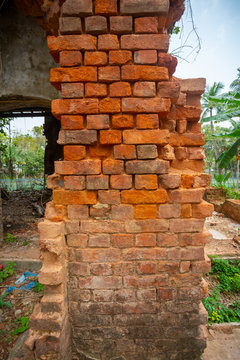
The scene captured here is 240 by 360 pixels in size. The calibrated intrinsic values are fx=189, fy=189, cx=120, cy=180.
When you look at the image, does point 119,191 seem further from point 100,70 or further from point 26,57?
point 26,57

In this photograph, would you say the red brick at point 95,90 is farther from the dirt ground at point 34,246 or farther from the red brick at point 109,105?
the dirt ground at point 34,246

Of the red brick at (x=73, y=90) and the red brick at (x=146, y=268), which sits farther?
the red brick at (x=146, y=268)

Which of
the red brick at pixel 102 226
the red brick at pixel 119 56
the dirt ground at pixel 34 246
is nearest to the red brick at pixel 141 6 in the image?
the red brick at pixel 119 56

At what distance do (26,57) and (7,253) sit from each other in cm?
409

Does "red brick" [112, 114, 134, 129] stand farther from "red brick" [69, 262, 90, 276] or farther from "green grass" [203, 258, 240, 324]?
"green grass" [203, 258, 240, 324]

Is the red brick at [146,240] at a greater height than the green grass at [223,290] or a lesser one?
greater

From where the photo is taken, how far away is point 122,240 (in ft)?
4.95

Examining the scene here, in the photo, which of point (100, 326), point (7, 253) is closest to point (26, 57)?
point (7, 253)

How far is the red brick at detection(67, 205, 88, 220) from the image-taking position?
1.48m

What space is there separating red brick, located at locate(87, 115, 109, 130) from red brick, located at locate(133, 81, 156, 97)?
289 millimetres

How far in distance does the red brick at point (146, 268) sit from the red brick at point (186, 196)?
56 cm

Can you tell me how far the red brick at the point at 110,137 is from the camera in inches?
55.8

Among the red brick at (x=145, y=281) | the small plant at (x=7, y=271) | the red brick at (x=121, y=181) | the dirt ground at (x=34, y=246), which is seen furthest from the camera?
the small plant at (x=7, y=271)

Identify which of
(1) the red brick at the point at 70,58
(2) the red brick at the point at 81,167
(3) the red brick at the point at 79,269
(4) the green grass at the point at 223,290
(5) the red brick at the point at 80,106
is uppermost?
(1) the red brick at the point at 70,58
